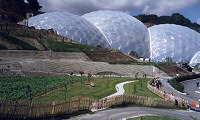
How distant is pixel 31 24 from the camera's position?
94.5 meters

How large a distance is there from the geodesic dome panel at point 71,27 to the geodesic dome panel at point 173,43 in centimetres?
1689

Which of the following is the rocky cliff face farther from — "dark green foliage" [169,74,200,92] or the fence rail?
the fence rail

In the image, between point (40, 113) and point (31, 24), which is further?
point (31, 24)

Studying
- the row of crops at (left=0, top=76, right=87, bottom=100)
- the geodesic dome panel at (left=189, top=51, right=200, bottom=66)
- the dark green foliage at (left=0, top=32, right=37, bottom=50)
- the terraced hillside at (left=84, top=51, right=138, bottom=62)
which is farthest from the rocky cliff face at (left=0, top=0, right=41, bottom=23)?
the row of crops at (left=0, top=76, right=87, bottom=100)

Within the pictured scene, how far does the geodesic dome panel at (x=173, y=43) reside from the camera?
10669cm

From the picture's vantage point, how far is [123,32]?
342 ft

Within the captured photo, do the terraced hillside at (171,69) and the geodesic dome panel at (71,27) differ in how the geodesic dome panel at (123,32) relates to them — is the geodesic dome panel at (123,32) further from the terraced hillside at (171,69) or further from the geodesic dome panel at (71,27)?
the terraced hillside at (171,69)

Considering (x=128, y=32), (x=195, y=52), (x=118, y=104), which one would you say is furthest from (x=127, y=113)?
(x=195, y=52)

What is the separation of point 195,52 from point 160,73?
136ft

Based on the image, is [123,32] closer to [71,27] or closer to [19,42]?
[71,27]

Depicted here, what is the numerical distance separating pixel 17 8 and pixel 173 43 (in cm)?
5576

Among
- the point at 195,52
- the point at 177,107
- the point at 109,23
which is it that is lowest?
the point at 177,107

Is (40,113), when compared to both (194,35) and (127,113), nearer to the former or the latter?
(127,113)

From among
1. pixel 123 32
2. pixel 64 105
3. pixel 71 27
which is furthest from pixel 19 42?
pixel 123 32
